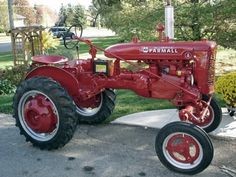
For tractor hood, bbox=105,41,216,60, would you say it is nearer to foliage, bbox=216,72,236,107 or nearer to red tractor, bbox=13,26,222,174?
red tractor, bbox=13,26,222,174

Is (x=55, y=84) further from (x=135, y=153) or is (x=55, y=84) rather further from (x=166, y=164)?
(x=166, y=164)

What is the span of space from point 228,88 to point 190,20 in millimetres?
4647

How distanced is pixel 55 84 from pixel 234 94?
8.81 feet

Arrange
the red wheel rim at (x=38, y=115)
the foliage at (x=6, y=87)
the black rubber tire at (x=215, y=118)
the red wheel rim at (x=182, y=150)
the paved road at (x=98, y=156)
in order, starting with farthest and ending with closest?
the foliage at (x=6, y=87) → the black rubber tire at (x=215, y=118) → the red wheel rim at (x=38, y=115) → the paved road at (x=98, y=156) → the red wheel rim at (x=182, y=150)

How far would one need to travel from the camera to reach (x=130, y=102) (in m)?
7.47

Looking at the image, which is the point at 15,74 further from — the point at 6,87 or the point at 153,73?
the point at 153,73

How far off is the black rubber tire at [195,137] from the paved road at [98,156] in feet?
0.33

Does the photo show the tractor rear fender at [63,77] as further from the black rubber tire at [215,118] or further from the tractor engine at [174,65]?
the black rubber tire at [215,118]

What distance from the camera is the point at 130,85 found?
→ 16.8ft

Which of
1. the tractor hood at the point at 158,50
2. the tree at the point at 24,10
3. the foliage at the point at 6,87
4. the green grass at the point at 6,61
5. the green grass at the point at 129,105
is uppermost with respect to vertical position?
the tree at the point at 24,10

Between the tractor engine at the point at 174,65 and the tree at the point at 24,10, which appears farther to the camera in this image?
the tree at the point at 24,10

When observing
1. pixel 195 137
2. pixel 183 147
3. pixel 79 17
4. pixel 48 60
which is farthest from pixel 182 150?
pixel 79 17

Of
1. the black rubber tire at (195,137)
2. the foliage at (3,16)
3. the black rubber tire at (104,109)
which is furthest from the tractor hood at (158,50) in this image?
the foliage at (3,16)

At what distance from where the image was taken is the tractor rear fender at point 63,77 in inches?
203
